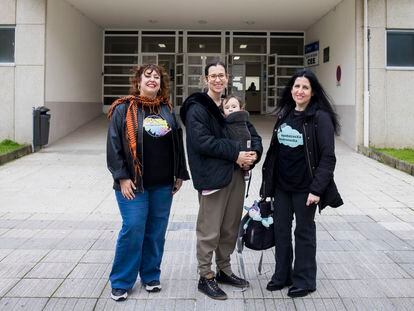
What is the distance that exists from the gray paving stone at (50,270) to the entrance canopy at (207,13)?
11.1 m

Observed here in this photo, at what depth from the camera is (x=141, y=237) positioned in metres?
3.61

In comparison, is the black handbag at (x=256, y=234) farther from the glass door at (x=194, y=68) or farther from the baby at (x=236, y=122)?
the glass door at (x=194, y=68)

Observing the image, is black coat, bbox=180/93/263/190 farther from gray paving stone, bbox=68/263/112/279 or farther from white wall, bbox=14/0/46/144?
white wall, bbox=14/0/46/144

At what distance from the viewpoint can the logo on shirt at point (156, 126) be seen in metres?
3.54

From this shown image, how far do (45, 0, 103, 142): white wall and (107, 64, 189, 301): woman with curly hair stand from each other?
32.6 feet

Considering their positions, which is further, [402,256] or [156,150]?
[402,256]

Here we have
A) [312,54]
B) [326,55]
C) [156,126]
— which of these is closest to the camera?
[156,126]

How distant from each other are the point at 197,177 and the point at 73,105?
12.6 m

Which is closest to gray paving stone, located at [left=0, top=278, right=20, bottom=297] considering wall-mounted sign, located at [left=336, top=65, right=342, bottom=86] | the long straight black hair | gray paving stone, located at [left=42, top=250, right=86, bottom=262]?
gray paving stone, located at [left=42, top=250, right=86, bottom=262]

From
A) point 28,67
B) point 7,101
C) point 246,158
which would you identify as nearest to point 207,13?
point 28,67

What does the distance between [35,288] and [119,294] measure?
77 cm

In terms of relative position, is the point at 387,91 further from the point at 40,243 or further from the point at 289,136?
the point at 40,243

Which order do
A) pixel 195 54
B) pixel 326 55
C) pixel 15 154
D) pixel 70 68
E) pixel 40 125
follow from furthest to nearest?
pixel 195 54
pixel 326 55
pixel 70 68
pixel 40 125
pixel 15 154

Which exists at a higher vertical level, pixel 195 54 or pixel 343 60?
pixel 195 54
